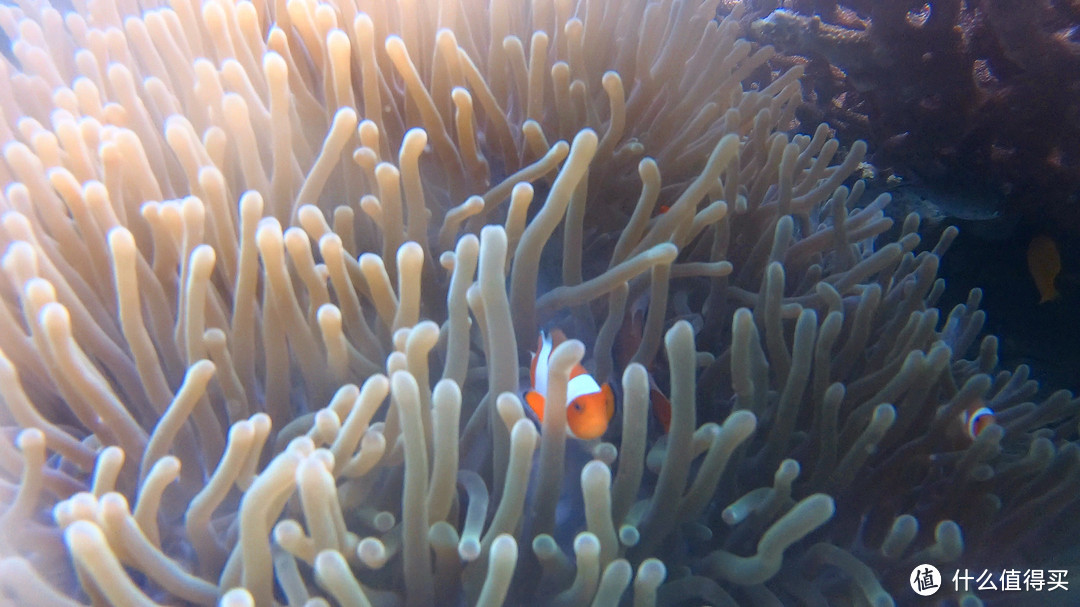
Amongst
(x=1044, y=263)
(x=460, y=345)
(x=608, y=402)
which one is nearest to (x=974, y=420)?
(x=608, y=402)

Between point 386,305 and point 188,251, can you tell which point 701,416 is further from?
point 188,251

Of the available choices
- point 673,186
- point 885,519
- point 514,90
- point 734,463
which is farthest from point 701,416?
point 514,90

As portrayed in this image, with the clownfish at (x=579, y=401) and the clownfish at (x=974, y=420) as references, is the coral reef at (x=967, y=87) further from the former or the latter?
the clownfish at (x=579, y=401)

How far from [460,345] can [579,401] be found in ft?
0.60

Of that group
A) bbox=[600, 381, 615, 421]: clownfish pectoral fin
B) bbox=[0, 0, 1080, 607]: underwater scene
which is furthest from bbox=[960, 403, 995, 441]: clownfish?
bbox=[600, 381, 615, 421]: clownfish pectoral fin

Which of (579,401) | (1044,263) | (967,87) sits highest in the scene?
(967,87)

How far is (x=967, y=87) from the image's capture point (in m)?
2.10

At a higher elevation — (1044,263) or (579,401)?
(1044,263)

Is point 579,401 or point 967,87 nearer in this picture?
point 579,401

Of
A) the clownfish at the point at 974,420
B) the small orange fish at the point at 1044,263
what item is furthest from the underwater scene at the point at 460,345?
the small orange fish at the point at 1044,263

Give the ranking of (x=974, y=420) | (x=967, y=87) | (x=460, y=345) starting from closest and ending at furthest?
(x=460, y=345), (x=974, y=420), (x=967, y=87)

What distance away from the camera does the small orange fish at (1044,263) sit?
212 centimetres

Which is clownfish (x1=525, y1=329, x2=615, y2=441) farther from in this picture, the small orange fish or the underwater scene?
the small orange fish

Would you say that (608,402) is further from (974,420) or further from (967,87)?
(967,87)
